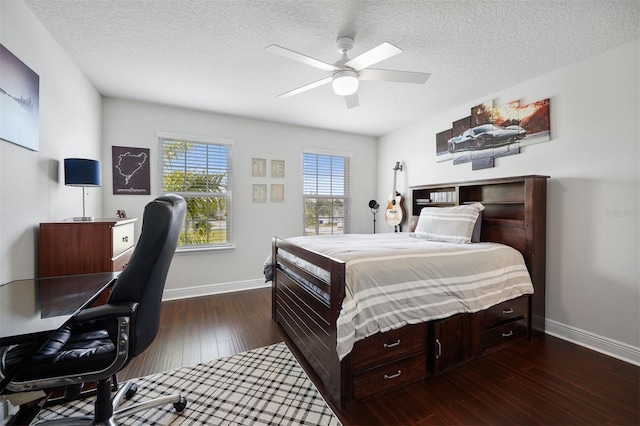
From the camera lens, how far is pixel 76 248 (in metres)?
2.01

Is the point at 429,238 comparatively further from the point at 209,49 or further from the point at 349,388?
the point at 209,49

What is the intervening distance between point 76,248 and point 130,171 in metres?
1.76

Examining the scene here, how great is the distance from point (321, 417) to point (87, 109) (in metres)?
3.63

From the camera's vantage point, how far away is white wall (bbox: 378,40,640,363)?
2.18m

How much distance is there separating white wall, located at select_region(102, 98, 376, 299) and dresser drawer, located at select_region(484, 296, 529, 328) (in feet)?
9.38

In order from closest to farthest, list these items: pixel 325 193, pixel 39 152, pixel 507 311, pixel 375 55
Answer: pixel 375 55 → pixel 39 152 → pixel 507 311 → pixel 325 193

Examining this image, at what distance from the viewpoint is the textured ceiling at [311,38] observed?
1840 mm

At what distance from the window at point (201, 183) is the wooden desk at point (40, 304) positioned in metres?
1.97

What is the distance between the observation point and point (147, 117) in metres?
3.53

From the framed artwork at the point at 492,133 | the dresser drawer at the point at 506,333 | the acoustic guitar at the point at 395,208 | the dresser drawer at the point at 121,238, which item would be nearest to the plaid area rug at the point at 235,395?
the dresser drawer at the point at 121,238

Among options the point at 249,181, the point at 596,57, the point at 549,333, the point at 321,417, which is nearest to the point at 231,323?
the point at 321,417

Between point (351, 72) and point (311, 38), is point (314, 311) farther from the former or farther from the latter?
point (311, 38)

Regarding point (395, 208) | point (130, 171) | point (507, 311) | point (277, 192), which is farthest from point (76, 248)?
point (395, 208)

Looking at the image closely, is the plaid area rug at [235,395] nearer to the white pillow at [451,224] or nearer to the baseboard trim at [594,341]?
the white pillow at [451,224]
